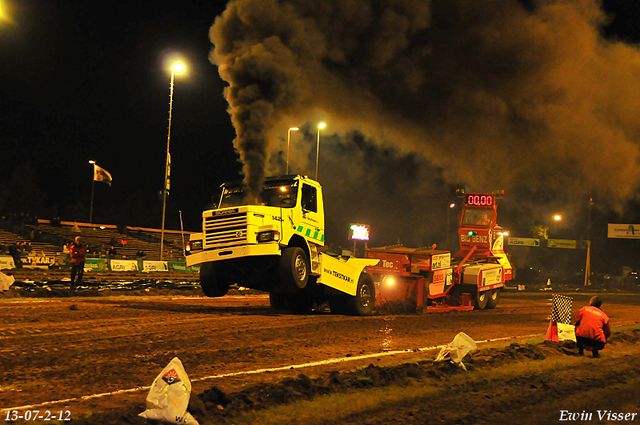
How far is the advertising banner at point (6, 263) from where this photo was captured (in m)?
26.4

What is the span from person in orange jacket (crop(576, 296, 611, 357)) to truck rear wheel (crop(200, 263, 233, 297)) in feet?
25.9

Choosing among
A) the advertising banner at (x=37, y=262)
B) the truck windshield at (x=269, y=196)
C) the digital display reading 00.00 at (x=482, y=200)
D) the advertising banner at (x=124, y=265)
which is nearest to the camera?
the truck windshield at (x=269, y=196)

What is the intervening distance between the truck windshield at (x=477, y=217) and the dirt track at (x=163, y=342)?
632 centimetres

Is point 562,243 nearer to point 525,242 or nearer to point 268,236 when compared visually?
point 525,242

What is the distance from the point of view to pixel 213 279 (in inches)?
527

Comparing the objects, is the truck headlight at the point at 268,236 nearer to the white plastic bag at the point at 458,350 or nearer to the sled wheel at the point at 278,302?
the sled wheel at the point at 278,302

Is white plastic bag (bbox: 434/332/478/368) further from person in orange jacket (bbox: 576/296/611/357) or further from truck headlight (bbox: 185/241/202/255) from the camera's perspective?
truck headlight (bbox: 185/241/202/255)

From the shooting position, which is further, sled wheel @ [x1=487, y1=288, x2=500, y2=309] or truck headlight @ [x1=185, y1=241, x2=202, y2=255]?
sled wheel @ [x1=487, y1=288, x2=500, y2=309]

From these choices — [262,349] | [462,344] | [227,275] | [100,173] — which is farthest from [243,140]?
[100,173]

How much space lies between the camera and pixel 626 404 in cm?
624

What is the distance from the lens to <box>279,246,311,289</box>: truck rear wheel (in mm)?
12430

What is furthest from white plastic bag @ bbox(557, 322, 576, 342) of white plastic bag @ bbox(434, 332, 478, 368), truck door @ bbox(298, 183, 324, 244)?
truck door @ bbox(298, 183, 324, 244)

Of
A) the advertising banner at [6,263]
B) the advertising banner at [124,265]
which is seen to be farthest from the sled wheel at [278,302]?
the advertising banner at [124,265]

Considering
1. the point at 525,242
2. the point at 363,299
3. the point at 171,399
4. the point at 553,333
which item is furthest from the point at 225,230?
the point at 525,242
